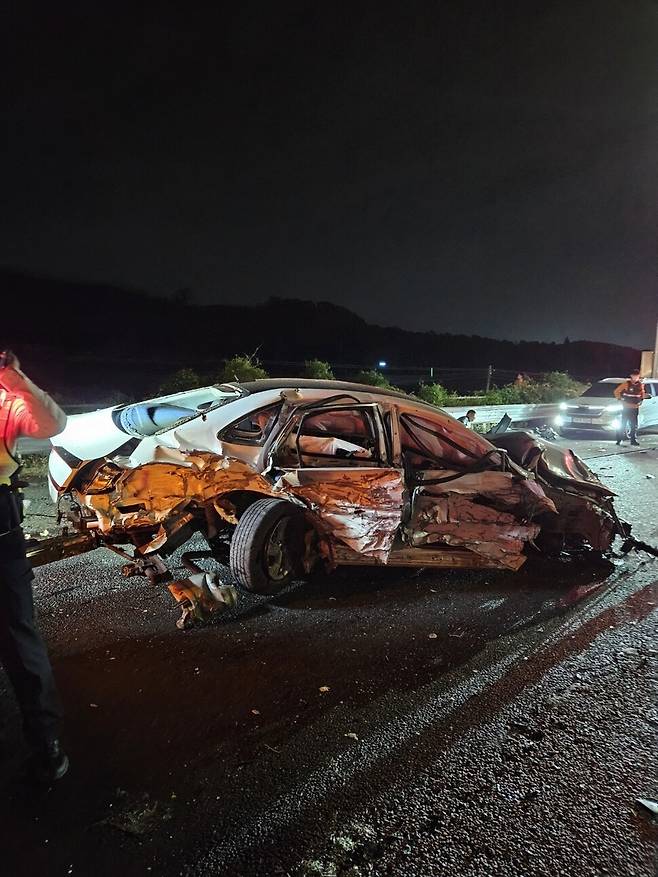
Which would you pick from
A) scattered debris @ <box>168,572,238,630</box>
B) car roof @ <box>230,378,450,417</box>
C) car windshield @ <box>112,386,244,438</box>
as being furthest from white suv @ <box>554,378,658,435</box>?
scattered debris @ <box>168,572,238,630</box>

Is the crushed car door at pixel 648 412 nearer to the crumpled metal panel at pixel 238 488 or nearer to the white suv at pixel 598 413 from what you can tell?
the white suv at pixel 598 413

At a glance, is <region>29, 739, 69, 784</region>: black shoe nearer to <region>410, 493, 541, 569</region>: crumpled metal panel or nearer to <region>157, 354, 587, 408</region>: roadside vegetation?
<region>410, 493, 541, 569</region>: crumpled metal panel

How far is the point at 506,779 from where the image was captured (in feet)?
7.63

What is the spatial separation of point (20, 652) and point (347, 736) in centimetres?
148

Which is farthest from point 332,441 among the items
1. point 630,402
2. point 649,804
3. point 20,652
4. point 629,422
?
point 629,422

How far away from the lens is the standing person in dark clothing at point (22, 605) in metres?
2.24

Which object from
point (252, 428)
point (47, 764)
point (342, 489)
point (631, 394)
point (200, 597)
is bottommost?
point (47, 764)

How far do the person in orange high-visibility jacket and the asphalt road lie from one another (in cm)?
959

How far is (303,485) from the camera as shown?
398cm

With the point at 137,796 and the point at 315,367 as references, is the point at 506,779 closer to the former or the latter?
the point at 137,796

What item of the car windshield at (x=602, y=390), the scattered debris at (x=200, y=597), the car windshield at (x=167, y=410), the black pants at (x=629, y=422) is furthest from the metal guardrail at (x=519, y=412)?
the scattered debris at (x=200, y=597)

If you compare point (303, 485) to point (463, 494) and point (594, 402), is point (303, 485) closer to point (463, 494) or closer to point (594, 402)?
point (463, 494)

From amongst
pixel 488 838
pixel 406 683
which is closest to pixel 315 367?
pixel 406 683

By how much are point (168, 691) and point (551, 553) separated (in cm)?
363
